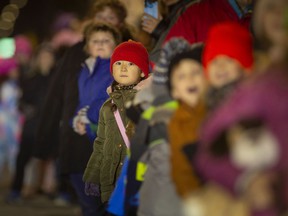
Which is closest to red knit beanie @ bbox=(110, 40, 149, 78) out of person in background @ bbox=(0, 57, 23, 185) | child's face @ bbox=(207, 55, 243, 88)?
child's face @ bbox=(207, 55, 243, 88)

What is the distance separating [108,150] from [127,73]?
67cm

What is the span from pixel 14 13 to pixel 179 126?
980 inches

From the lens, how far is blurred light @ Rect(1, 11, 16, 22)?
97.9 ft

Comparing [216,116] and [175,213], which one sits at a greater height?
[216,116]

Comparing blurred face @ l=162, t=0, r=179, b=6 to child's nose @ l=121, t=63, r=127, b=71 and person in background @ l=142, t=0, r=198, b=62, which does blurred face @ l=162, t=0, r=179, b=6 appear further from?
child's nose @ l=121, t=63, r=127, b=71

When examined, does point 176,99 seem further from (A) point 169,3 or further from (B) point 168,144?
(A) point 169,3

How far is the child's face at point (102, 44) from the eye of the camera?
375 inches

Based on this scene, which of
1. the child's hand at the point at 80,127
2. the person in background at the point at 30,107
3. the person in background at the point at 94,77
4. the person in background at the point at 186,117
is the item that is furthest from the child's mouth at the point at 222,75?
the person in background at the point at 30,107

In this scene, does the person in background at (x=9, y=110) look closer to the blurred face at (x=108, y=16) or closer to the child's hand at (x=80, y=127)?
the blurred face at (x=108, y=16)

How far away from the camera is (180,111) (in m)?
5.87

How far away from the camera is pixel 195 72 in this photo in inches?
232

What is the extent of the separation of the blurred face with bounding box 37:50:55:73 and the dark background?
11052 mm

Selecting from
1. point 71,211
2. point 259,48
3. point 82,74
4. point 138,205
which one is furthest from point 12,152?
point 259,48

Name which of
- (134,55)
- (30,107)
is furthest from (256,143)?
(30,107)
